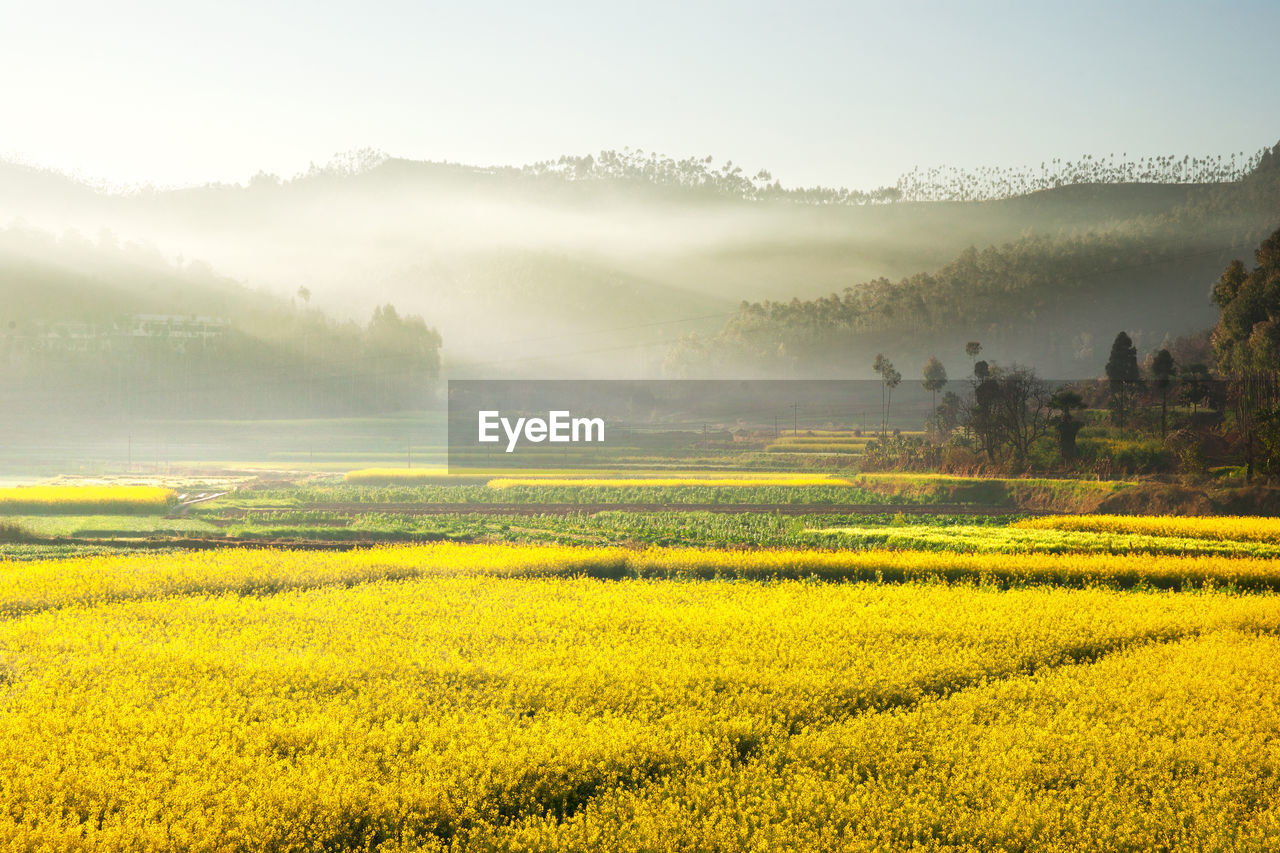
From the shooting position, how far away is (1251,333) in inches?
2437

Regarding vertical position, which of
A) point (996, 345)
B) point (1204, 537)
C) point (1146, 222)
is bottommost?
point (1204, 537)

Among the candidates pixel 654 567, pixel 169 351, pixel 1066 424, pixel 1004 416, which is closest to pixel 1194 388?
pixel 1066 424

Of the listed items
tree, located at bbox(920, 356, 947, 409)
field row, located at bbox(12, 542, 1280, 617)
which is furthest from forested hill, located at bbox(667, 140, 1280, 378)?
field row, located at bbox(12, 542, 1280, 617)

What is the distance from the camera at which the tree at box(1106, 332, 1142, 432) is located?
68588mm

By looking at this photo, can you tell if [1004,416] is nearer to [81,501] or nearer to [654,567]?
[654,567]

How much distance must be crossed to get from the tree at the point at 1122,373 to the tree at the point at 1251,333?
254 inches

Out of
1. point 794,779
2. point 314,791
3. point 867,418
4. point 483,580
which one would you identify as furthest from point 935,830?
point 867,418

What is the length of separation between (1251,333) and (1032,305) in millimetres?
92323

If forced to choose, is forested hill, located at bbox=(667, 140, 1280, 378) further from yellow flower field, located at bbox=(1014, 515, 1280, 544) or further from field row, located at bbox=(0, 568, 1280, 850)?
field row, located at bbox=(0, 568, 1280, 850)

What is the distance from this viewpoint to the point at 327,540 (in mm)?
36125

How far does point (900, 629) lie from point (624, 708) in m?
6.92

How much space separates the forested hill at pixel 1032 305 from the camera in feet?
434

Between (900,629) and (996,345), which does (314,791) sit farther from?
(996,345)

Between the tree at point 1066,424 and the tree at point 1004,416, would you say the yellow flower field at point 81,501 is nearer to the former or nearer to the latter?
the tree at point 1004,416
